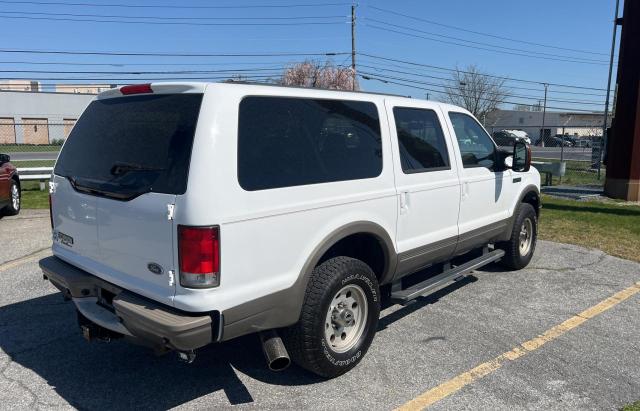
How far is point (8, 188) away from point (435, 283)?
8526mm

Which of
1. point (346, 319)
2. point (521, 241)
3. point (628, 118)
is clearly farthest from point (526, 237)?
point (628, 118)

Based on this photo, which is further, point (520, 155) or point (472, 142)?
point (520, 155)

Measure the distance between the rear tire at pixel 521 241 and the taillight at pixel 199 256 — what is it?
4.28 metres

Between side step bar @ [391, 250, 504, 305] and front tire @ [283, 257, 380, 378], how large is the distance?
1.37 ft

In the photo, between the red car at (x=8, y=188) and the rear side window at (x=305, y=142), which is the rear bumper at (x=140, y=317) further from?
the red car at (x=8, y=188)

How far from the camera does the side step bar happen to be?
4195mm

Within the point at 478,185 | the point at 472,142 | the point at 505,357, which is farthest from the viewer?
the point at 472,142

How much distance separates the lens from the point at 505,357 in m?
4.01

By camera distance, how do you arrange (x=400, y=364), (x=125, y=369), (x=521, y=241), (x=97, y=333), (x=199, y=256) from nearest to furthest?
1. (x=199, y=256)
2. (x=97, y=333)
3. (x=125, y=369)
4. (x=400, y=364)
5. (x=521, y=241)

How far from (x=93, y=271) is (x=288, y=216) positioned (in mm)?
1437

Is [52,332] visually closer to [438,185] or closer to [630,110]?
[438,185]

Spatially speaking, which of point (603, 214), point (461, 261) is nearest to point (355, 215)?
point (461, 261)

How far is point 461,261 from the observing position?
5949 mm

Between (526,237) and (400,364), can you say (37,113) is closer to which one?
(526,237)
